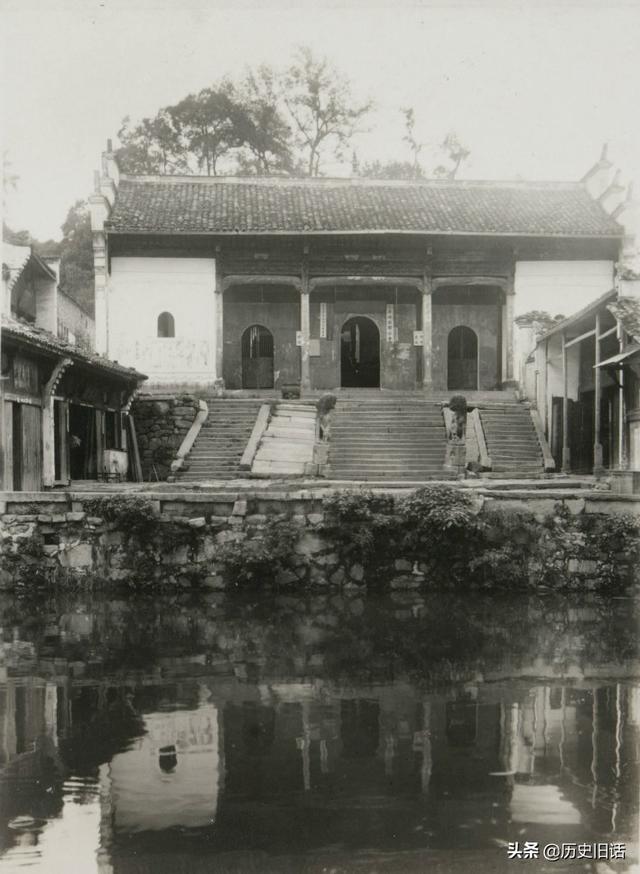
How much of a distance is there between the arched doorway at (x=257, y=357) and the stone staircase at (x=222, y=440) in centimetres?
342

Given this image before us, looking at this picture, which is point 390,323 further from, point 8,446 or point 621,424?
point 8,446

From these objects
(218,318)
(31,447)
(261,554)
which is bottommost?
(261,554)

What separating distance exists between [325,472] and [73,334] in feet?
46.2

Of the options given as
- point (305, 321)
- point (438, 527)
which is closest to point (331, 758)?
point (438, 527)

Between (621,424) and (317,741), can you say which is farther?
(621,424)

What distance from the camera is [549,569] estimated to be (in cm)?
1062

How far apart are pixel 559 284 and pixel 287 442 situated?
29.9ft

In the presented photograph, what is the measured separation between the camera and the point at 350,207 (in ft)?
70.7

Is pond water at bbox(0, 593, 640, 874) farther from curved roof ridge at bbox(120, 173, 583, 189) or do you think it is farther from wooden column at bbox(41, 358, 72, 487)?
curved roof ridge at bbox(120, 173, 583, 189)

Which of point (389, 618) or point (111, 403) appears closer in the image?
point (389, 618)

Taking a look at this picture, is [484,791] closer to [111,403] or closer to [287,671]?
[287,671]

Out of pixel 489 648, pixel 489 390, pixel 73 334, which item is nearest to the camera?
pixel 489 648

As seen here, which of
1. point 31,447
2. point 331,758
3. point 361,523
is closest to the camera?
point 331,758

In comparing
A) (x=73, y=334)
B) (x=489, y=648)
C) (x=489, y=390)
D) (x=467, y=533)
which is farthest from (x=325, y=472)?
(x=73, y=334)
